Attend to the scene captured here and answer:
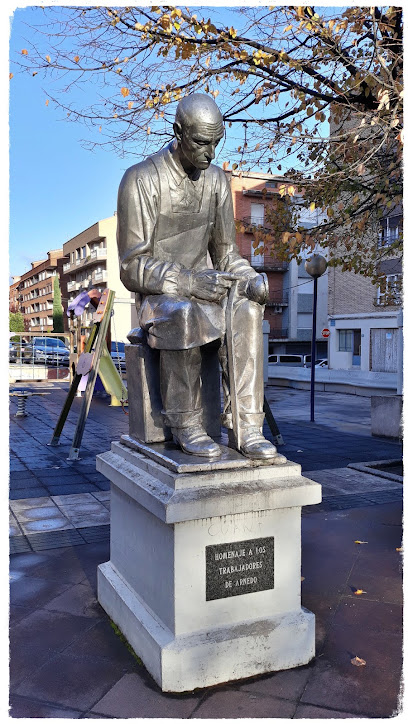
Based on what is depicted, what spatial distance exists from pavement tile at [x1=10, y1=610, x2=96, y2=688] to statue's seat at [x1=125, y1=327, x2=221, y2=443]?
3.45 ft

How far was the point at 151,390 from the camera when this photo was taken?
10.1 feet

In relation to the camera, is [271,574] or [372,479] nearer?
[271,574]

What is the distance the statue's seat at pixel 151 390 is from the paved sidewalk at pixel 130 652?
108 cm

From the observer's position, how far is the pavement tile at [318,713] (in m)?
2.22

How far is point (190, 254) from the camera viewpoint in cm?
314

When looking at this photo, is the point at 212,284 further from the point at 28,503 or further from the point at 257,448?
the point at 28,503

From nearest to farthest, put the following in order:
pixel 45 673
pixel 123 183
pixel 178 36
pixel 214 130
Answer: pixel 45 673, pixel 214 130, pixel 123 183, pixel 178 36

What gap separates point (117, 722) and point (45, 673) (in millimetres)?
530

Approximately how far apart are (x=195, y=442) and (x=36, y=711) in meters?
1.31

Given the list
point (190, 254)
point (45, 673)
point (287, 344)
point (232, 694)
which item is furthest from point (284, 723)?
point (287, 344)

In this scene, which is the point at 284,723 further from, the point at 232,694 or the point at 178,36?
the point at 178,36

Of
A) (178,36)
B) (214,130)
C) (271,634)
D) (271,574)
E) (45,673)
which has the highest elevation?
(178,36)

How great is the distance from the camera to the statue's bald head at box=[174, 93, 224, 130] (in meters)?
2.68

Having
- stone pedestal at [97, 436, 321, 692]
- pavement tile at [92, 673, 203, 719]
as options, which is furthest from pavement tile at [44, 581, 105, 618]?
pavement tile at [92, 673, 203, 719]
